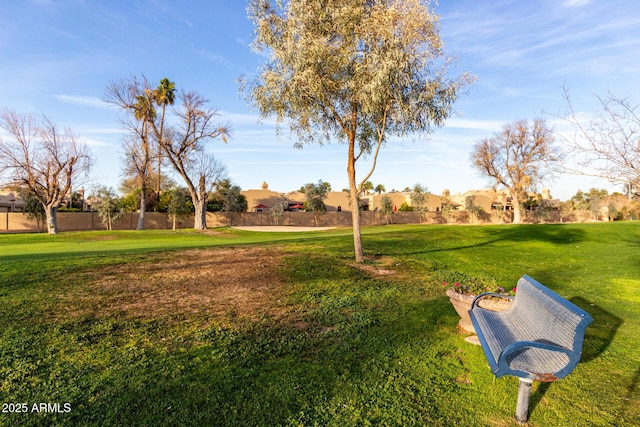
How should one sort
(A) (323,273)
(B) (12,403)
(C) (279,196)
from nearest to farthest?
(B) (12,403) < (A) (323,273) < (C) (279,196)

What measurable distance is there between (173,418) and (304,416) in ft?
3.96

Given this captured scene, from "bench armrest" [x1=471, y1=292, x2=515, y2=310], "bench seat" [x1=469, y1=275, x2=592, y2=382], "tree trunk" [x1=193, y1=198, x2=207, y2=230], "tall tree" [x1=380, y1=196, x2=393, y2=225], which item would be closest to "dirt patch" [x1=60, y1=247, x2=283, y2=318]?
"bench armrest" [x1=471, y1=292, x2=515, y2=310]

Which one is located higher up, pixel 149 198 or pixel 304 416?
pixel 149 198

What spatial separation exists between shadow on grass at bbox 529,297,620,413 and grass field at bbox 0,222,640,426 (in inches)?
1.4

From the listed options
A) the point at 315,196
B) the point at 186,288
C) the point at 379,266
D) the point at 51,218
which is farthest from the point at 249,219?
the point at 186,288

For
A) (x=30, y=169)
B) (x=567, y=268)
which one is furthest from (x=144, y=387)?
(x=30, y=169)

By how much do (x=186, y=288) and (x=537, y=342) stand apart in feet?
22.0

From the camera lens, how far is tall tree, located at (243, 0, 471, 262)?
34.7 ft

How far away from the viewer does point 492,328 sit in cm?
429

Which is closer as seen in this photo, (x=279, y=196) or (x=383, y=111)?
(x=383, y=111)

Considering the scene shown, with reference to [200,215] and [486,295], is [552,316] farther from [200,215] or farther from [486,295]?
[200,215]

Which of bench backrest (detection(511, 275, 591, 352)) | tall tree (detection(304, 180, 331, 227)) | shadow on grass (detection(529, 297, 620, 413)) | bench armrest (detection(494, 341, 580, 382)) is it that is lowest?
shadow on grass (detection(529, 297, 620, 413))

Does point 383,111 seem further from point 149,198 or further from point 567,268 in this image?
point 149,198

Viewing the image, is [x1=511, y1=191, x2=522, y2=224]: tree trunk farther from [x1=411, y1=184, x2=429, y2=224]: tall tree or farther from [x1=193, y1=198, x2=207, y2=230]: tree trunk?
[x1=193, y1=198, x2=207, y2=230]: tree trunk
